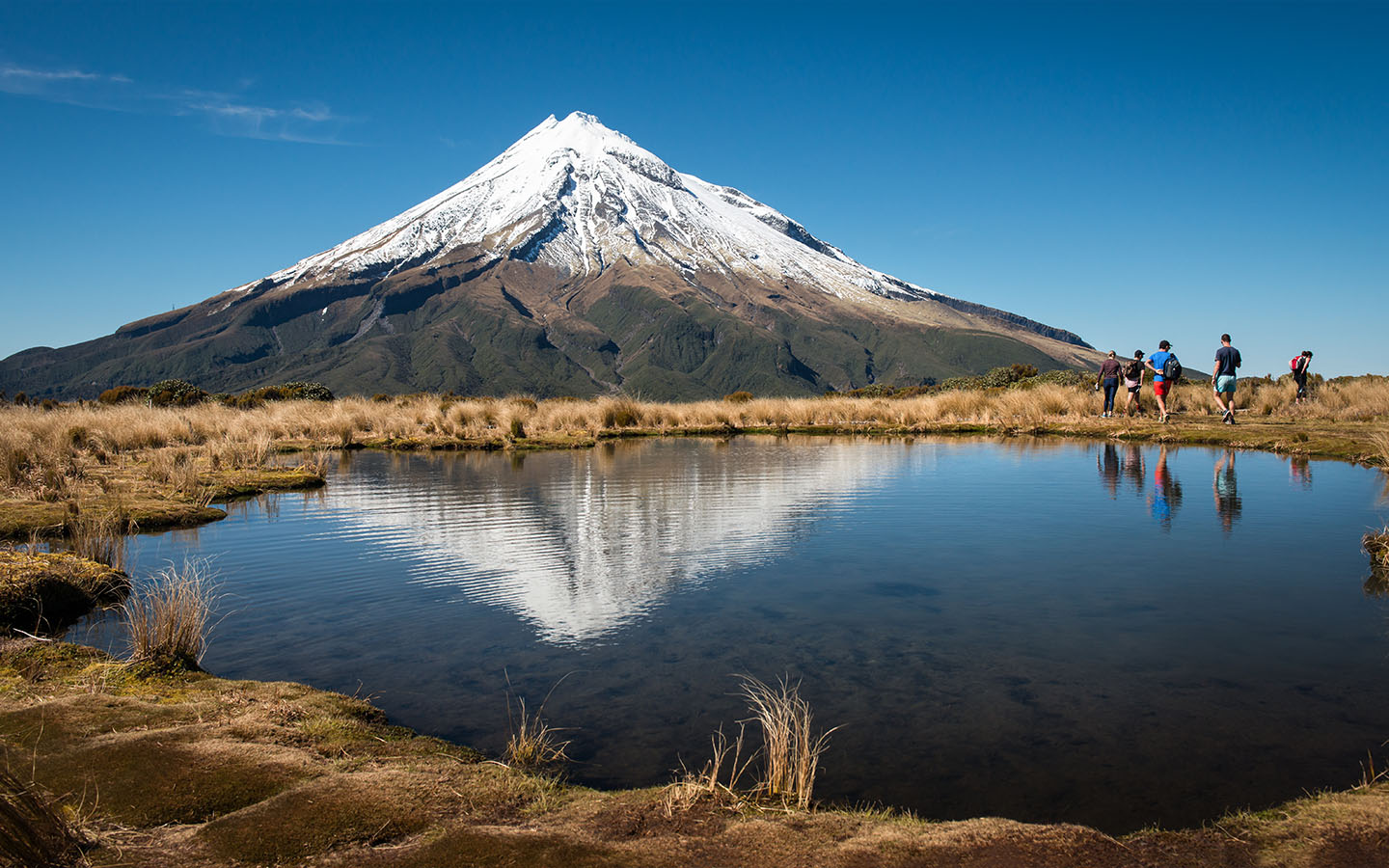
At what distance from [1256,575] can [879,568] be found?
376 centimetres

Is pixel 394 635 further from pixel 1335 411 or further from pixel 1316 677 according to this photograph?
pixel 1335 411

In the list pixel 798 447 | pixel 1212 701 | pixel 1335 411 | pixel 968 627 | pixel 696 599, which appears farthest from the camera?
pixel 798 447

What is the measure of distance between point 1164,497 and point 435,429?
26101 mm

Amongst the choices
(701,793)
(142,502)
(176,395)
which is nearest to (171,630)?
(701,793)

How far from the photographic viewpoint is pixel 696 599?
27.2ft

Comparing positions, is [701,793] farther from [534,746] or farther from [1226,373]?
[1226,373]

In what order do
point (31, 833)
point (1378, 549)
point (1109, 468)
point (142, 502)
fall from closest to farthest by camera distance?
point (31, 833)
point (1378, 549)
point (142, 502)
point (1109, 468)

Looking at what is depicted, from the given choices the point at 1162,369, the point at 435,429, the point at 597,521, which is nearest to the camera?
the point at 597,521

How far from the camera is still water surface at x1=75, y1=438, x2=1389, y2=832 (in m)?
4.88

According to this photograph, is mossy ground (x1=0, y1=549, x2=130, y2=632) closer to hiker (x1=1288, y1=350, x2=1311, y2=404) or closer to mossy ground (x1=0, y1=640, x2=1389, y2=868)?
mossy ground (x1=0, y1=640, x2=1389, y2=868)

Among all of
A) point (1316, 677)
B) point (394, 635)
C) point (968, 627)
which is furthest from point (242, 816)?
point (1316, 677)

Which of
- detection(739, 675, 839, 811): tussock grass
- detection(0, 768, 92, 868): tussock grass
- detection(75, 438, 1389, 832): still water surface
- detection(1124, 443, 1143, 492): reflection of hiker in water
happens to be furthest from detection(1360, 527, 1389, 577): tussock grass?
detection(0, 768, 92, 868): tussock grass

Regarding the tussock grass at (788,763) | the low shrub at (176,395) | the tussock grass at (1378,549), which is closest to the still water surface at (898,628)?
the tussock grass at (1378,549)

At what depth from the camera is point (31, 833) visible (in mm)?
3111
